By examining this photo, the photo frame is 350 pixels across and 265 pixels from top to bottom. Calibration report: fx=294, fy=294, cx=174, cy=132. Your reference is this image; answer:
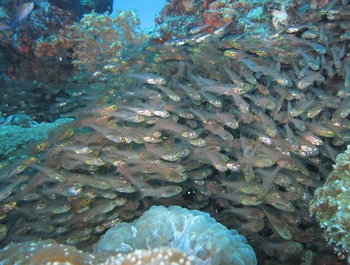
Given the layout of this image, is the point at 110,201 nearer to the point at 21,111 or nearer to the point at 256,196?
the point at 256,196

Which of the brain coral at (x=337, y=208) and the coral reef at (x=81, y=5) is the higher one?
the coral reef at (x=81, y=5)

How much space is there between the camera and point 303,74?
5363 mm

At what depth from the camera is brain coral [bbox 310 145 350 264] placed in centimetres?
341

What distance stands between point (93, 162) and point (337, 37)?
17.6 ft

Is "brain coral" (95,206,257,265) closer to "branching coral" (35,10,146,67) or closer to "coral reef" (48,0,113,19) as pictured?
→ "branching coral" (35,10,146,67)

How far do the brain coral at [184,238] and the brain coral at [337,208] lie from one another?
100 cm

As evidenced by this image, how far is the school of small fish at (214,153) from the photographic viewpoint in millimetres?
4945

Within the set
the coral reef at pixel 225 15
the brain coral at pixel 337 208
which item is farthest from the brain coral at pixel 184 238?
the coral reef at pixel 225 15

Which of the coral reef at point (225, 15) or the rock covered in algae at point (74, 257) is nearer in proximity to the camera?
the rock covered in algae at point (74, 257)

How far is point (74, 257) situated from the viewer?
2312 mm

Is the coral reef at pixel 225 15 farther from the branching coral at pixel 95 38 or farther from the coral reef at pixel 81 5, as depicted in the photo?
the coral reef at pixel 81 5

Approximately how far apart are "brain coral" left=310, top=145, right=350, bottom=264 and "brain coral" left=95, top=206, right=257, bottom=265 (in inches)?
39.5

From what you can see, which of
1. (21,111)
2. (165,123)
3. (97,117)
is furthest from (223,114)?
(21,111)

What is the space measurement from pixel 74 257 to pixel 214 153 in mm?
3316
